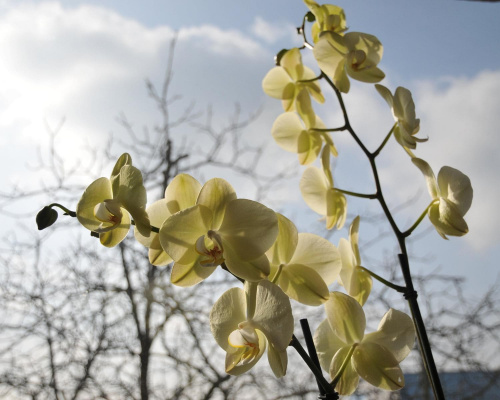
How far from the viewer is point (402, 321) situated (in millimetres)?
303

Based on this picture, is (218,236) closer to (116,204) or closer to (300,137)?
(116,204)

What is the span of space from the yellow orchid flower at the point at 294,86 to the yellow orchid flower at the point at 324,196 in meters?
0.05

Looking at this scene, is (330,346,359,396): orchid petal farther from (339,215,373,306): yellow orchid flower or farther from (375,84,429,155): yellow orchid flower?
(375,84,429,155): yellow orchid flower

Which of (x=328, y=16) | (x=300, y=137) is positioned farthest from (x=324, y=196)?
(x=328, y=16)

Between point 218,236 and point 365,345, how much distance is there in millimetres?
136

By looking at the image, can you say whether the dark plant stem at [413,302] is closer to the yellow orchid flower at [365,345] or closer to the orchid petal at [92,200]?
the yellow orchid flower at [365,345]

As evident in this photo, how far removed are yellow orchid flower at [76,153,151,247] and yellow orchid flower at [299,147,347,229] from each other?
19cm

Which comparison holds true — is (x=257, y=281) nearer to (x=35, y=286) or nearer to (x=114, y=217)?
(x=114, y=217)

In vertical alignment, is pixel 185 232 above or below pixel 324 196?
below

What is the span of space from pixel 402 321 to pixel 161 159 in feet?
5.27

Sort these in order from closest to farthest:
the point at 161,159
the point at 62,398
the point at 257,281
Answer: the point at 257,281 → the point at 62,398 → the point at 161,159

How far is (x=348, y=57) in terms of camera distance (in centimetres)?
37

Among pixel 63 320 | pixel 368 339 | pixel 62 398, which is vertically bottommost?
pixel 368 339

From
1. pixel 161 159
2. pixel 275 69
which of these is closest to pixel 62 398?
pixel 161 159
